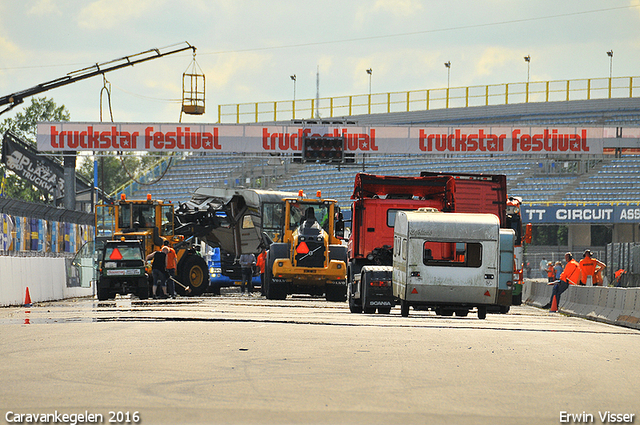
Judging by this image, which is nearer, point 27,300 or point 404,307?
point 404,307

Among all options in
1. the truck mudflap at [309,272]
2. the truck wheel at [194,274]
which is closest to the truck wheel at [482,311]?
the truck mudflap at [309,272]

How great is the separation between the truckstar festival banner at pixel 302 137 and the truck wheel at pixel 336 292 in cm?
1907

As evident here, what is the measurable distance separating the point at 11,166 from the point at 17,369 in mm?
42756

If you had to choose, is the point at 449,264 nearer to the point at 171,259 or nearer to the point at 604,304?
the point at 604,304

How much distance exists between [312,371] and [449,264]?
382 inches

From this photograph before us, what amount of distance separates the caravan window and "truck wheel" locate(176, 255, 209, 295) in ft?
36.5

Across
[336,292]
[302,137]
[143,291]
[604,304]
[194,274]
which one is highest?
[302,137]

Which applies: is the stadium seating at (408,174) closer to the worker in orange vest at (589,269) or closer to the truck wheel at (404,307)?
the worker in orange vest at (589,269)

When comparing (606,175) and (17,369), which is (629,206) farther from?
(17,369)

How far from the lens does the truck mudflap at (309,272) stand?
2572 centimetres

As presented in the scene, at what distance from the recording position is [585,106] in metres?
62.9

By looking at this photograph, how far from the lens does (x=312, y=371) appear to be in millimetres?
10445

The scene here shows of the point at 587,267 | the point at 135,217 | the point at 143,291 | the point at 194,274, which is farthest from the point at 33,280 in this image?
the point at 587,267

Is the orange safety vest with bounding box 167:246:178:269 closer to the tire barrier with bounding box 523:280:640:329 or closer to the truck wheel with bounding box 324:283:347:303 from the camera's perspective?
the truck wheel with bounding box 324:283:347:303
